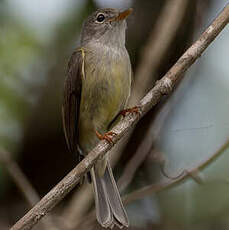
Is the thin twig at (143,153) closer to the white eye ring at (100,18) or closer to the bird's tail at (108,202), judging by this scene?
the bird's tail at (108,202)

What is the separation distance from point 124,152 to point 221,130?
0.89 meters

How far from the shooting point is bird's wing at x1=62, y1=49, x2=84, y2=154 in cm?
385

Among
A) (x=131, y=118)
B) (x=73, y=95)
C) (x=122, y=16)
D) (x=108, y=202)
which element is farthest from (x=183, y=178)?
(x=122, y=16)

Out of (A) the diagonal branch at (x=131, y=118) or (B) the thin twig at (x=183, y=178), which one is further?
(B) the thin twig at (x=183, y=178)

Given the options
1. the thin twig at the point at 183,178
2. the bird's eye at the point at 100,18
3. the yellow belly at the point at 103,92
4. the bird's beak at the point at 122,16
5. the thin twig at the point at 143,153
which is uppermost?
the bird's eye at the point at 100,18

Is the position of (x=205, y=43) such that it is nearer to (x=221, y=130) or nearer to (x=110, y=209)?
(x=110, y=209)

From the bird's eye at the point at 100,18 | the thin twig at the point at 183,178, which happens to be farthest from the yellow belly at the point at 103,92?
the thin twig at the point at 183,178

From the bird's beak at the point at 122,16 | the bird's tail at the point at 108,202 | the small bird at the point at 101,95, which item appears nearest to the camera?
the bird's tail at the point at 108,202

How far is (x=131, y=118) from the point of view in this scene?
10.5 ft

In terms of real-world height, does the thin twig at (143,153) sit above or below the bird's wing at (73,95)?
below

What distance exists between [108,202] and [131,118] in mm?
865

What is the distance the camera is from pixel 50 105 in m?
4.91

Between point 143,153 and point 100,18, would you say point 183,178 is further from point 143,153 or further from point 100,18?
point 100,18

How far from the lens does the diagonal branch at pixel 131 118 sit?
2.78 metres
